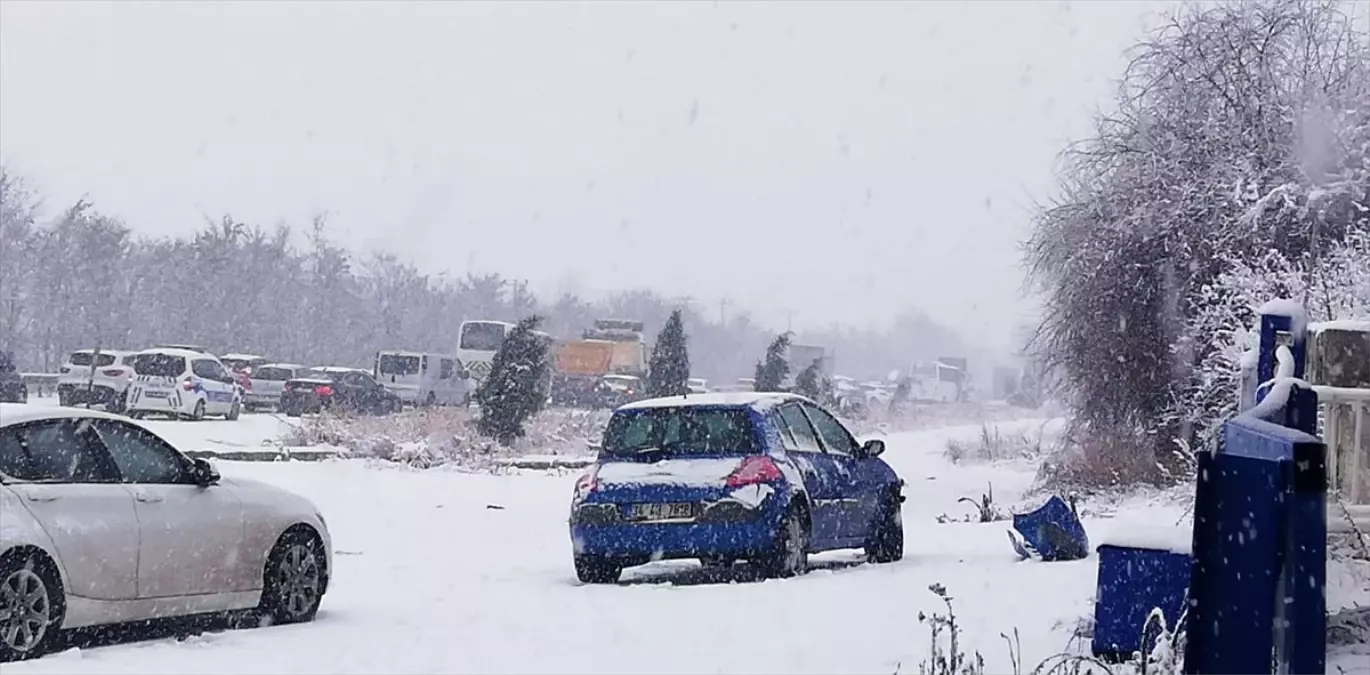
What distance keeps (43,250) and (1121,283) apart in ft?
147

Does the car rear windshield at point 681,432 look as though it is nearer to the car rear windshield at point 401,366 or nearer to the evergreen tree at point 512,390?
the evergreen tree at point 512,390

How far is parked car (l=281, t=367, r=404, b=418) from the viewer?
42250mm

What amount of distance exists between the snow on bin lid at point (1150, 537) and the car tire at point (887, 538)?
23.7 feet

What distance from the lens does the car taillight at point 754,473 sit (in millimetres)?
11875

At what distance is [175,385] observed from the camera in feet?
119

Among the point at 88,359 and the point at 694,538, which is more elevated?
the point at 88,359

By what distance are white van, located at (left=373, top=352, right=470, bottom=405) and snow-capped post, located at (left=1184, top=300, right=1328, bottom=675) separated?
166 feet

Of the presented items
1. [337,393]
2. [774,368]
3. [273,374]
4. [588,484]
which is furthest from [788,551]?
[273,374]

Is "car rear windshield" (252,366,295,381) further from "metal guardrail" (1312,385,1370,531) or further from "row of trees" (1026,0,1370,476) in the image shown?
"metal guardrail" (1312,385,1370,531)

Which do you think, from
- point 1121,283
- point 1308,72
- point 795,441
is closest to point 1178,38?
point 1308,72

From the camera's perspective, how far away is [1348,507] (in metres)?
7.11

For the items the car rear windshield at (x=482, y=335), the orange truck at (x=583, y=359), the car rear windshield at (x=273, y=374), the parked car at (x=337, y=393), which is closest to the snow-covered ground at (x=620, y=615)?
the parked car at (x=337, y=393)

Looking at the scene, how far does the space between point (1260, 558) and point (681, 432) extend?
9.89 metres

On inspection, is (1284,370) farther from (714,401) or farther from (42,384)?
(42,384)
